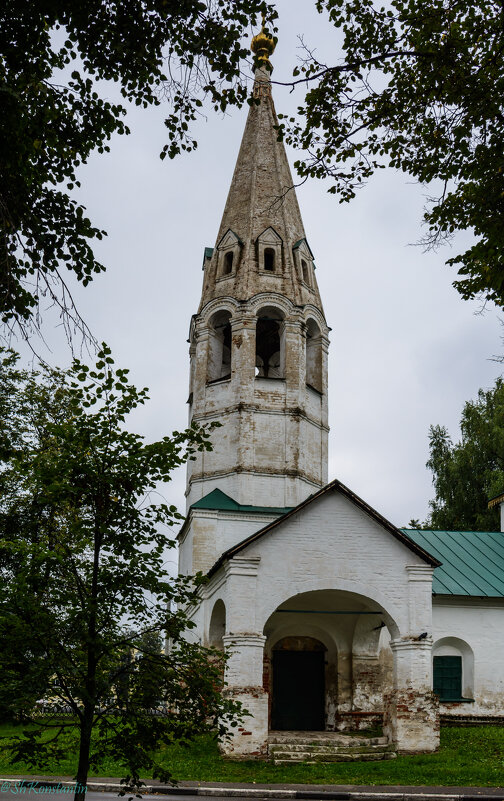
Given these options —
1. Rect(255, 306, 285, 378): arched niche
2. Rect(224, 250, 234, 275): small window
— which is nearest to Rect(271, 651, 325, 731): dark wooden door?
Rect(255, 306, 285, 378): arched niche

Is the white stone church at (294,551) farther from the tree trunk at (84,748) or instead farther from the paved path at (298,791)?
the tree trunk at (84,748)

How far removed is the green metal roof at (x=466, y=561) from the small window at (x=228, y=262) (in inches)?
365

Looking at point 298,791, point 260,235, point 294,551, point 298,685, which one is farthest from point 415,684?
point 260,235

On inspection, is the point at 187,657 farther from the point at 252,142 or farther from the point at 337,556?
the point at 252,142

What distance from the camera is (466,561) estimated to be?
22578 mm

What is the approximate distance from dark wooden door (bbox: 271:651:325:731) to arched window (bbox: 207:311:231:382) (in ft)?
25.0

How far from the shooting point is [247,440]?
21.0 m

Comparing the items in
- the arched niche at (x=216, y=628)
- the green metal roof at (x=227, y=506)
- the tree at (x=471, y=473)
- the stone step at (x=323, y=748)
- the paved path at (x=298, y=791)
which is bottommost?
the paved path at (x=298, y=791)

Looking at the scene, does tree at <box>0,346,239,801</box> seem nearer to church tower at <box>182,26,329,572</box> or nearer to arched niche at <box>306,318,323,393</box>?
church tower at <box>182,26,329,572</box>

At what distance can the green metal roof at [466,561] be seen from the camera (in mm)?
20947

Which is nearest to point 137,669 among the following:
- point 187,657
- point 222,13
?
point 187,657

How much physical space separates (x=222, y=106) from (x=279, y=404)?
1385 cm

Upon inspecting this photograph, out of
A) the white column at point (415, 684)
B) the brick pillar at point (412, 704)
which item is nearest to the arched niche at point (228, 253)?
the white column at point (415, 684)

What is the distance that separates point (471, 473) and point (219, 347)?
15691 millimetres
